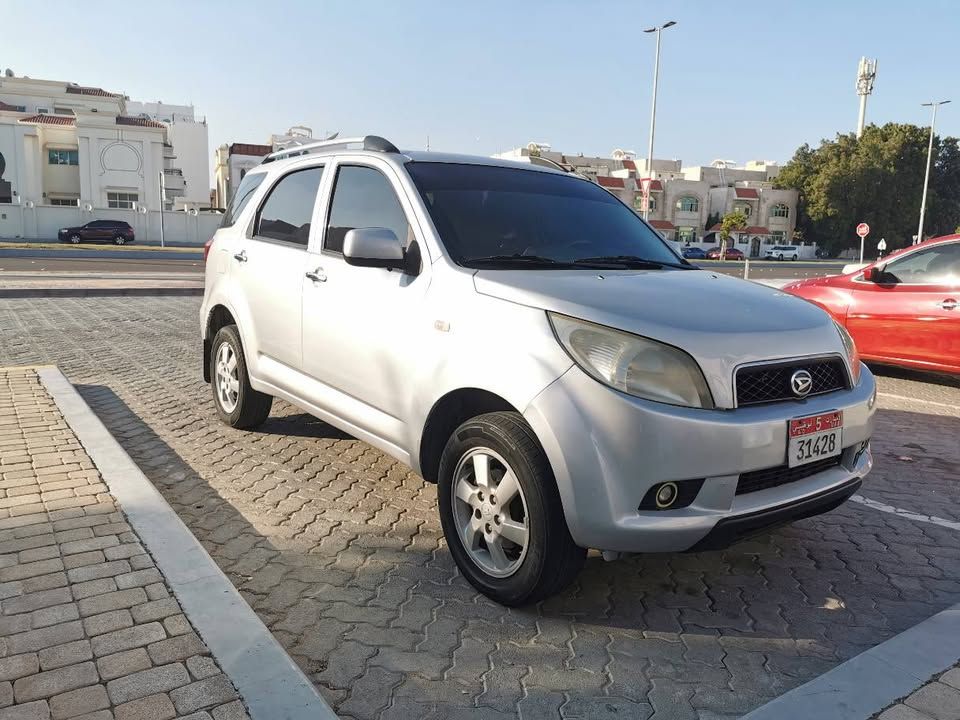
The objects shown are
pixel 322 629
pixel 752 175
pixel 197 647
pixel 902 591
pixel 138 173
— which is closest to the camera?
pixel 197 647

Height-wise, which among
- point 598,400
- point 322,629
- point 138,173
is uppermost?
point 138,173

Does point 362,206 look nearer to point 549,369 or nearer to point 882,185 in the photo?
point 549,369

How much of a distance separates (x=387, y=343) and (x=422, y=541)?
103 centimetres

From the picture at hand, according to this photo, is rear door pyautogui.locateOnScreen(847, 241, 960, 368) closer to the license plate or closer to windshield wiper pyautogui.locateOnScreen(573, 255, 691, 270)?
windshield wiper pyautogui.locateOnScreen(573, 255, 691, 270)

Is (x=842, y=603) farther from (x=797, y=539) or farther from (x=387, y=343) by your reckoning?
(x=387, y=343)

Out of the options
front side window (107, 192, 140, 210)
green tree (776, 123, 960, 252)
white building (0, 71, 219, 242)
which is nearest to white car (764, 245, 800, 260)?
green tree (776, 123, 960, 252)

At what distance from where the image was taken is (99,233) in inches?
1682

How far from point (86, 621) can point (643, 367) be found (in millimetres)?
2228

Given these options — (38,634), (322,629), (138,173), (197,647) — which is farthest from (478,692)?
(138,173)

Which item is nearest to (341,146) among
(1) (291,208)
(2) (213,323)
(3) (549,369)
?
(1) (291,208)

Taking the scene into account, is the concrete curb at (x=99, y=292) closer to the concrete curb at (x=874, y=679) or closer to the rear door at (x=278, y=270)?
the rear door at (x=278, y=270)

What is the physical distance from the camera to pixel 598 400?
106 inches

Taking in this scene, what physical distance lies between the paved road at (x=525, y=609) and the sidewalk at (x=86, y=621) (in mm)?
414

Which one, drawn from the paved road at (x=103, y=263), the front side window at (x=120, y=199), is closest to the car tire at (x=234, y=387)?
the paved road at (x=103, y=263)
